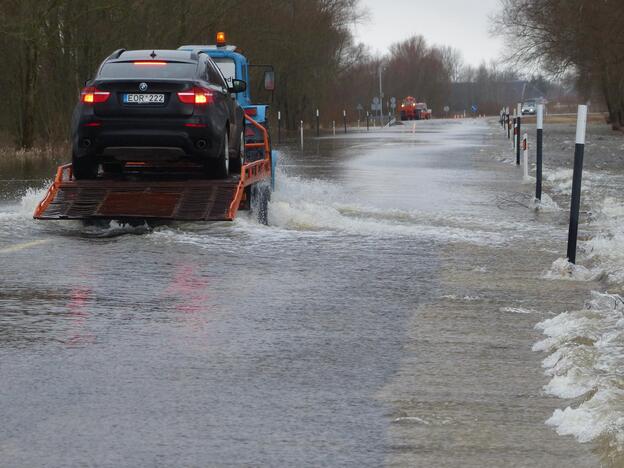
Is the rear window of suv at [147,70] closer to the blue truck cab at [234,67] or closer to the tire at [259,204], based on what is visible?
the tire at [259,204]

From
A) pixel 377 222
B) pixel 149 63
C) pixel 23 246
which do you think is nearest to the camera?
pixel 23 246

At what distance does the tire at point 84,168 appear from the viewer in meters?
13.8

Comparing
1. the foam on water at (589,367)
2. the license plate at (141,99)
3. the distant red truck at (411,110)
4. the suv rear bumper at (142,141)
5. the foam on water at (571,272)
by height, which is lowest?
the distant red truck at (411,110)

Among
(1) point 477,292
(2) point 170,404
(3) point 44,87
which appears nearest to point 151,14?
(3) point 44,87

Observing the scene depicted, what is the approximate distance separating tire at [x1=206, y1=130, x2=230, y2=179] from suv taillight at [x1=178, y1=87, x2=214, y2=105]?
51 centimetres

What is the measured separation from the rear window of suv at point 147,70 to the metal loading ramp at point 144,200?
4.00 feet

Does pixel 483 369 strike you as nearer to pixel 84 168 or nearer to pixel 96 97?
pixel 96 97

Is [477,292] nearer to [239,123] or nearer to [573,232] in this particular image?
[573,232]

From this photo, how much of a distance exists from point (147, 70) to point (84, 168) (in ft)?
4.19

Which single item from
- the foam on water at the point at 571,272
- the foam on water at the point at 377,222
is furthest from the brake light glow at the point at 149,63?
the foam on water at the point at 571,272

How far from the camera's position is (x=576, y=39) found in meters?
49.2

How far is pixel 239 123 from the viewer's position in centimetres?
1547

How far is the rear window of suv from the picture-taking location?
1382 cm

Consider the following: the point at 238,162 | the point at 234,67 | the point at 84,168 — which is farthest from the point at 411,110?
the point at 84,168
